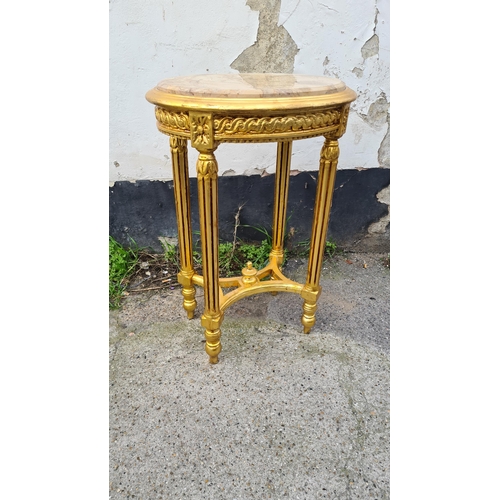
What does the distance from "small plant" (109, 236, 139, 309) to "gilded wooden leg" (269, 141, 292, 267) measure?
2.65 ft

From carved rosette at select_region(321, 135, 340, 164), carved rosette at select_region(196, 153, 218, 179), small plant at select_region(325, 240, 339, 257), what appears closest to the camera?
carved rosette at select_region(196, 153, 218, 179)

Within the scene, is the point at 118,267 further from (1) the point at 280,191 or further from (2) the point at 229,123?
(2) the point at 229,123

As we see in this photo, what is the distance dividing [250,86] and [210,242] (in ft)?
1.71

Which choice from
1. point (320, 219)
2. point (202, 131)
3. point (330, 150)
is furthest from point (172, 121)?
point (320, 219)

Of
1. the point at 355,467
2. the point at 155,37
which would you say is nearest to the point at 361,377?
the point at 355,467

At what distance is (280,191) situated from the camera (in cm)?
186

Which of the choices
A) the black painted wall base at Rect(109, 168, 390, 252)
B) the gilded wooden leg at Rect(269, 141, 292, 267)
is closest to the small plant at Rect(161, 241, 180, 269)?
the black painted wall base at Rect(109, 168, 390, 252)

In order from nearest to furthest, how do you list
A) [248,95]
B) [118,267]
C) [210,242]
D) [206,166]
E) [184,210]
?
[248,95] → [206,166] → [210,242] → [184,210] → [118,267]

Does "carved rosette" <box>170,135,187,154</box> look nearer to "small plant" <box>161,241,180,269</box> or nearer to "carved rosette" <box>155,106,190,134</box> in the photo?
"carved rosette" <box>155,106,190,134</box>

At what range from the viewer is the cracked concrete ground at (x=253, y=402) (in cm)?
123

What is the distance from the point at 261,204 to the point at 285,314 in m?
0.67

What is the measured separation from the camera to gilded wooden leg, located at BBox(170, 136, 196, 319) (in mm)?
1537

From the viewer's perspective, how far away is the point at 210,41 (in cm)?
189

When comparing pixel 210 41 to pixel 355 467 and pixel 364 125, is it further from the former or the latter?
pixel 355 467
